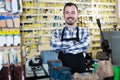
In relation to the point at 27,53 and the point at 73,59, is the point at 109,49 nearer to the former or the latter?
the point at 73,59

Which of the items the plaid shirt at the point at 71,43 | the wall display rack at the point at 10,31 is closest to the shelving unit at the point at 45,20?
the wall display rack at the point at 10,31

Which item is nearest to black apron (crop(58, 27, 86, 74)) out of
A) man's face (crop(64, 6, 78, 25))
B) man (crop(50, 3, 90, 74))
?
man (crop(50, 3, 90, 74))

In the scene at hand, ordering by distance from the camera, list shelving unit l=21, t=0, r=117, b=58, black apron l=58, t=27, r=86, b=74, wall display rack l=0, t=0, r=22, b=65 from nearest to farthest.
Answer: black apron l=58, t=27, r=86, b=74, wall display rack l=0, t=0, r=22, b=65, shelving unit l=21, t=0, r=117, b=58

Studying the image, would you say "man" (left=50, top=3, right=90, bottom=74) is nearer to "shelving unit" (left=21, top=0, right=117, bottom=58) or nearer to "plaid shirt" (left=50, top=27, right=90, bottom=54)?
"plaid shirt" (left=50, top=27, right=90, bottom=54)

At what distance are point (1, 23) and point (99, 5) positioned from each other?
2450mm

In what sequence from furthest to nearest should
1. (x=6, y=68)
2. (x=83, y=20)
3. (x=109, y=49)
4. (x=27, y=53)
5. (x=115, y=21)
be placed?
(x=115, y=21), (x=83, y=20), (x=27, y=53), (x=109, y=49), (x=6, y=68)

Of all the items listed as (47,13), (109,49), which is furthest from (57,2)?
(109,49)

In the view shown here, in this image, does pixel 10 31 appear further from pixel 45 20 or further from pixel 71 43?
pixel 71 43

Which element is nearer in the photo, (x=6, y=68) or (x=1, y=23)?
(x=6, y=68)

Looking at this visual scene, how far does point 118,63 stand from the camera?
8.25 feet

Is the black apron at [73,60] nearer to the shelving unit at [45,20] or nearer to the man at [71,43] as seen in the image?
the man at [71,43]

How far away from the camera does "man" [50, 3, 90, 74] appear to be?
241 cm

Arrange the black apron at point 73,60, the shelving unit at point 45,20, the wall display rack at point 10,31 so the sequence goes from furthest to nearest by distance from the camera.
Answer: the shelving unit at point 45,20 → the wall display rack at point 10,31 → the black apron at point 73,60

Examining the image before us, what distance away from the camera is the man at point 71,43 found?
2.41m
